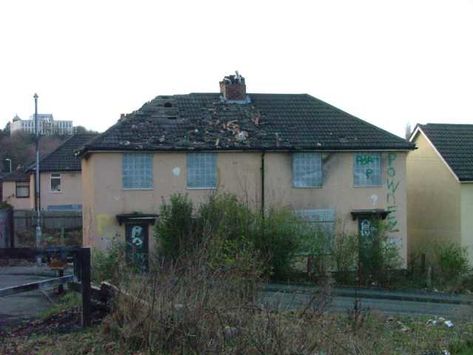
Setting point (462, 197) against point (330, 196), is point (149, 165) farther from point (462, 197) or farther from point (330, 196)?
point (462, 197)

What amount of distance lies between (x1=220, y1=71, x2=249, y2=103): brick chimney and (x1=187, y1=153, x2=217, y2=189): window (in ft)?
13.6

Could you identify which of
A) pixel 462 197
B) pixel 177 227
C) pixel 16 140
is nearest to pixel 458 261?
pixel 462 197

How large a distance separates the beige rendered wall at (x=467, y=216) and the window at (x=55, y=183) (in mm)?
31722

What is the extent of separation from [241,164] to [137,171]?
12.8ft

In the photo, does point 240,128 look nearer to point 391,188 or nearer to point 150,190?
point 150,190

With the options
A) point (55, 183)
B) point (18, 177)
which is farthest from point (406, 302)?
point (18, 177)

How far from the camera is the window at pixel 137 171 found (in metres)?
25.6

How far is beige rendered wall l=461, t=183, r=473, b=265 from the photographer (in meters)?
28.8

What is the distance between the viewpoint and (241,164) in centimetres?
2650

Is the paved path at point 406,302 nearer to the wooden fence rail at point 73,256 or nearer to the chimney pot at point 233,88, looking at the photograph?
the wooden fence rail at point 73,256

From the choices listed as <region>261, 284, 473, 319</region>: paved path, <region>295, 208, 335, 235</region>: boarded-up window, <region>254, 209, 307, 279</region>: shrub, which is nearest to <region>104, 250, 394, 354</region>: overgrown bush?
<region>261, 284, 473, 319</region>: paved path

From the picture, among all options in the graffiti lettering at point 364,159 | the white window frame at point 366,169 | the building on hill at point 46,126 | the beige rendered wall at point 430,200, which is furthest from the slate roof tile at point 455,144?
the building on hill at point 46,126

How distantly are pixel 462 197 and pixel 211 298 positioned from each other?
23.2 metres

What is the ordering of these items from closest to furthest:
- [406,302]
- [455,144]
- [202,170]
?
[406,302] → [202,170] → [455,144]
